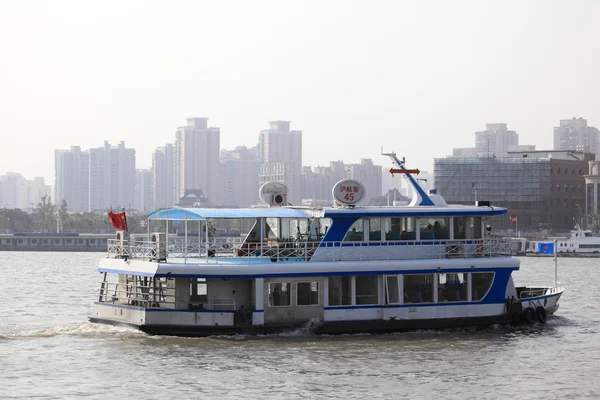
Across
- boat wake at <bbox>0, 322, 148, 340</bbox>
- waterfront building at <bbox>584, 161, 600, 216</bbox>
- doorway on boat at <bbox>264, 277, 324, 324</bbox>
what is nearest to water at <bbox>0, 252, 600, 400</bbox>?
boat wake at <bbox>0, 322, 148, 340</bbox>

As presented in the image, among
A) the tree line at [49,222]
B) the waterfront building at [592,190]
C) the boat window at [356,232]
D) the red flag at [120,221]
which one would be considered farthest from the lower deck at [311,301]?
the tree line at [49,222]

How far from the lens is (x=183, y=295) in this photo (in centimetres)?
2980

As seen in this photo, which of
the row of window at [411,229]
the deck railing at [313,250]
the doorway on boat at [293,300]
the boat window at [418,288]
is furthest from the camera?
the row of window at [411,229]

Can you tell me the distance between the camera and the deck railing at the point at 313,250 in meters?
30.6

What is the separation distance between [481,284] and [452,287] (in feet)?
3.15

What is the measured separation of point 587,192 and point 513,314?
4593 inches

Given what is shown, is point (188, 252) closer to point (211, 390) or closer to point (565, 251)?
point (211, 390)

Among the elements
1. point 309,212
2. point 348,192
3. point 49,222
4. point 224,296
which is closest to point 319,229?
point 309,212

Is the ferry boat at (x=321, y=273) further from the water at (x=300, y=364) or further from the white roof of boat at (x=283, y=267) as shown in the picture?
the water at (x=300, y=364)

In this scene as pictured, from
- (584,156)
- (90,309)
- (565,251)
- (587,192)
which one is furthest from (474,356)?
(584,156)

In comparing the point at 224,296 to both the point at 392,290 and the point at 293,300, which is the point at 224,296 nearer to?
the point at 293,300

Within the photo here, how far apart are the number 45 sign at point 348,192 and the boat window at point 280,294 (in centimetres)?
327

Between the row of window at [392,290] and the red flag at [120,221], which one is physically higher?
the red flag at [120,221]

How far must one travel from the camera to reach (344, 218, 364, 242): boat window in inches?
1243
